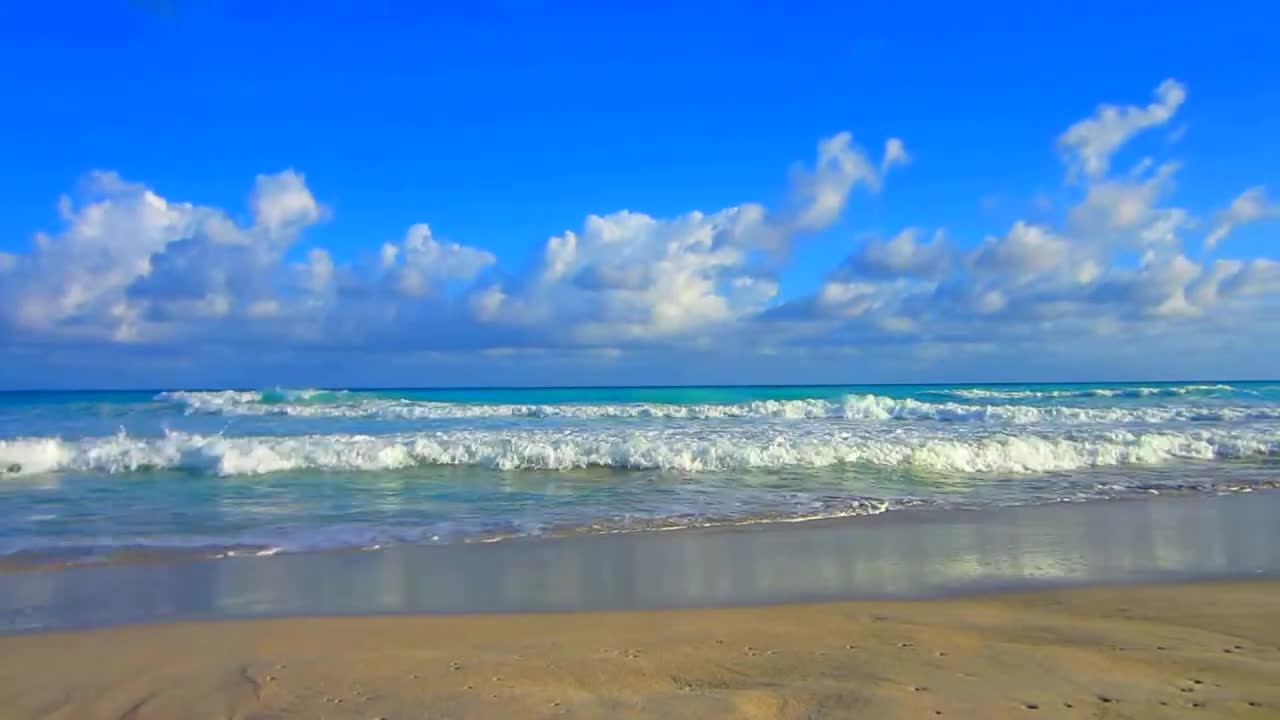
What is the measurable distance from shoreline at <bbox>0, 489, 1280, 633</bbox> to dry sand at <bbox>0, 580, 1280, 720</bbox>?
1.63 feet

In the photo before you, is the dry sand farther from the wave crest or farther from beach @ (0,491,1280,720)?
the wave crest

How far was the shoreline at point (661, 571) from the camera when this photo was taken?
23.1 feet

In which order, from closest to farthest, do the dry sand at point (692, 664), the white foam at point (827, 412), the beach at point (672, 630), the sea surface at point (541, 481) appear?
the dry sand at point (692, 664) < the beach at point (672, 630) < the sea surface at point (541, 481) < the white foam at point (827, 412)

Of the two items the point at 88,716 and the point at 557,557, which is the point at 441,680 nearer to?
the point at 88,716

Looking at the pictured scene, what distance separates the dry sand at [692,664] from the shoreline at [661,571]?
1.63 feet

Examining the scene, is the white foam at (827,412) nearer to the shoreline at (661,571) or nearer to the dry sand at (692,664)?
the shoreline at (661,571)

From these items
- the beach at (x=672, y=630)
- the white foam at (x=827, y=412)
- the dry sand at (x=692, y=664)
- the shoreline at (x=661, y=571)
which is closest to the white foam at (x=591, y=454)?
the shoreline at (x=661, y=571)

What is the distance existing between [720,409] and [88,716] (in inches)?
1352

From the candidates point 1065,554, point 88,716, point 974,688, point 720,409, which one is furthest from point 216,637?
point 720,409

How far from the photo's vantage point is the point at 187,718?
4.64 meters

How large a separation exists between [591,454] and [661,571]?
9.32 m

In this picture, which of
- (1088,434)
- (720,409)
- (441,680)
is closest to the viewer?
(441,680)

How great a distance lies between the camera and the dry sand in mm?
4637

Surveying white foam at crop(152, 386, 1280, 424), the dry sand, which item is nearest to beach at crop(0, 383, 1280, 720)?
the dry sand
